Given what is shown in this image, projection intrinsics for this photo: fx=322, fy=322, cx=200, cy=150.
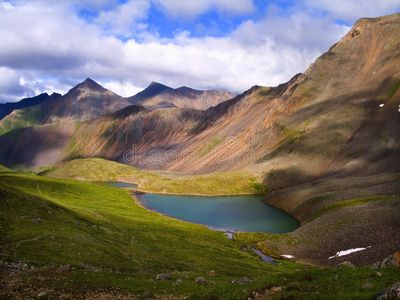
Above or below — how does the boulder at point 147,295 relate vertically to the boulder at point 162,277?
above

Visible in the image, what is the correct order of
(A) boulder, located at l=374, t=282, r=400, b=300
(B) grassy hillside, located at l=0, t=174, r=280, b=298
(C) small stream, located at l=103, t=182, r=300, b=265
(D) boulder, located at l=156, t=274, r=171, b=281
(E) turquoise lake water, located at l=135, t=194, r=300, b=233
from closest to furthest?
(A) boulder, located at l=374, t=282, r=400, b=300 → (D) boulder, located at l=156, t=274, r=171, b=281 → (B) grassy hillside, located at l=0, t=174, r=280, b=298 → (C) small stream, located at l=103, t=182, r=300, b=265 → (E) turquoise lake water, located at l=135, t=194, r=300, b=233

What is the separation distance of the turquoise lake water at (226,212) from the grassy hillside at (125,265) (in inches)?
1129

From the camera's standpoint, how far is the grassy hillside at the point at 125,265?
2489cm

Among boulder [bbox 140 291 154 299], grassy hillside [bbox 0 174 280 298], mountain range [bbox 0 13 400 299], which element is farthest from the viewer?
mountain range [bbox 0 13 400 299]

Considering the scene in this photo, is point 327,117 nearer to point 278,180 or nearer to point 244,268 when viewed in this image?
point 278,180

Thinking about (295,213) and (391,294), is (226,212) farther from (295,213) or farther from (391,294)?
(391,294)

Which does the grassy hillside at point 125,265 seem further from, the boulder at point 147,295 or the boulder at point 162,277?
the boulder at point 162,277

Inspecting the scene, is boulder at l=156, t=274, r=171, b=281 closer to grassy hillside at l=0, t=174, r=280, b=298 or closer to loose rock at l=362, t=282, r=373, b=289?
grassy hillside at l=0, t=174, r=280, b=298

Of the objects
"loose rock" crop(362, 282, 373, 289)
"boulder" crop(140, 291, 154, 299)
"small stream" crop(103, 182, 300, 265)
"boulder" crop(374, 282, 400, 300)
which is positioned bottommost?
"small stream" crop(103, 182, 300, 265)

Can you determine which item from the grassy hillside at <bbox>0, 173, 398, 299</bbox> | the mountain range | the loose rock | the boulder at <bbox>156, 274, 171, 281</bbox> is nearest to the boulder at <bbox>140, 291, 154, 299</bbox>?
the grassy hillside at <bbox>0, 173, 398, 299</bbox>

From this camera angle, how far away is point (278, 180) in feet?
559

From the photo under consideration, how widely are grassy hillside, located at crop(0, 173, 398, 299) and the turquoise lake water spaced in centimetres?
2868

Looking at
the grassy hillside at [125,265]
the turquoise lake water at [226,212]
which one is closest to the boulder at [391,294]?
the grassy hillside at [125,265]

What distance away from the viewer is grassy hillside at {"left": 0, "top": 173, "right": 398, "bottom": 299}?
24.9 metres
